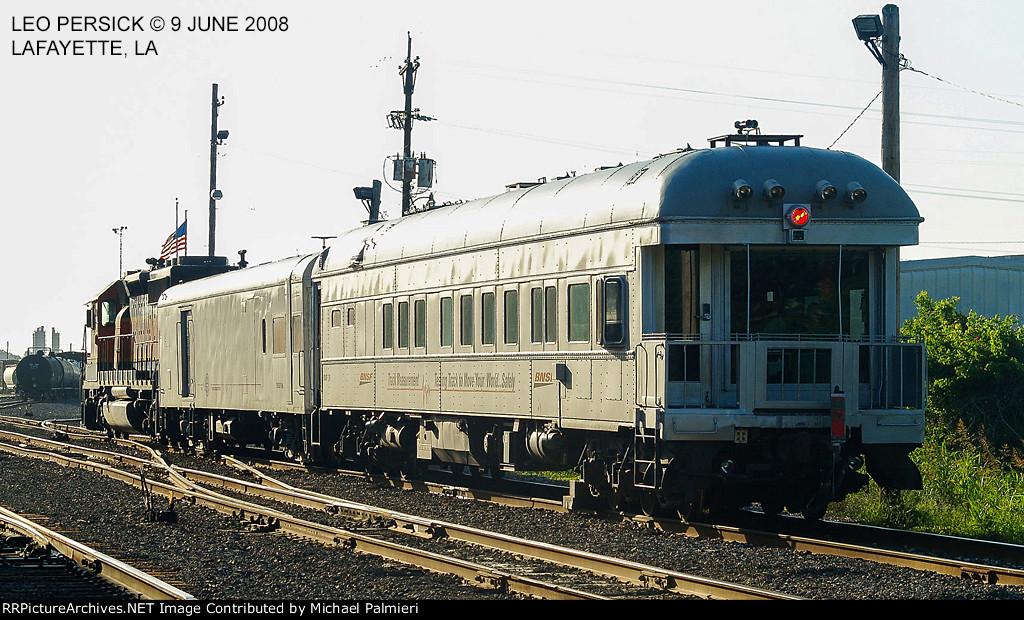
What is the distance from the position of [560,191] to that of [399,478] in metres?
6.21

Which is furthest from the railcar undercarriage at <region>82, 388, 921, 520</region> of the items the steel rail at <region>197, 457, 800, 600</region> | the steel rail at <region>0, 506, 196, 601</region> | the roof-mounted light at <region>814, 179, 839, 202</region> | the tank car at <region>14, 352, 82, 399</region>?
the tank car at <region>14, 352, 82, 399</region>

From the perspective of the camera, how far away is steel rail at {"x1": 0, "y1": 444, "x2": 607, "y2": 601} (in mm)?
10312

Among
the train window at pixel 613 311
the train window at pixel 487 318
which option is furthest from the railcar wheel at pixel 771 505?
the train window at pixel 487 318

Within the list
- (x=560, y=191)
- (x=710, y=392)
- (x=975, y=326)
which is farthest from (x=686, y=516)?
(x=975, y=326)

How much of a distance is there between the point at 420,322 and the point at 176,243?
88.3 ft

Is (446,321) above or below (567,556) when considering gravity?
above

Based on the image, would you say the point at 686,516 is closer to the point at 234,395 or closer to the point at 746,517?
the point at 746,517

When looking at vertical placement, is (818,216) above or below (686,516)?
above

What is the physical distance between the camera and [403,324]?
754 inches

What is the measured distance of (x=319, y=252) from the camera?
74.9ft

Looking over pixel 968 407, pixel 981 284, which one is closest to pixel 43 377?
pixel 981 284

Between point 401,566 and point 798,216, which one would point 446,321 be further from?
point 401,566

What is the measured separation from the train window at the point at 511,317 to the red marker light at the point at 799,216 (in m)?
3.66

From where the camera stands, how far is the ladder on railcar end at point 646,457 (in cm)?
1350
